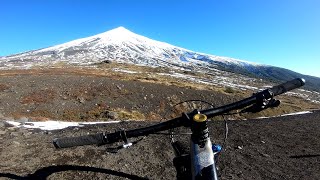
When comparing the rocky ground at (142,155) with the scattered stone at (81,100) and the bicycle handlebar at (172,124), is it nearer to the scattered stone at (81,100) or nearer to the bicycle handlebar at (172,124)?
the scattered stone at (81,100)

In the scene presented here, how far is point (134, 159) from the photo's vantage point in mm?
13680

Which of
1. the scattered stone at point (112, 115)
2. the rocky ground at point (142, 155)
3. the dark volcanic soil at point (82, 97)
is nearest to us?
the rocky ground at point (142, 155)

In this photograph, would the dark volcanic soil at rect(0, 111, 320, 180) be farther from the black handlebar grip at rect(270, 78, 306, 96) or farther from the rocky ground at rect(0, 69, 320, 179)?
the black handlebar grip at rect(270, 78, 306, 96)

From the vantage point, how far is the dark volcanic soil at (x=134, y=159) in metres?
12.2

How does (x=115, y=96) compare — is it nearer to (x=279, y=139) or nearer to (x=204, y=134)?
(x=279, y=139)

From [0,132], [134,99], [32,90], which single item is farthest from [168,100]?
[0,132]

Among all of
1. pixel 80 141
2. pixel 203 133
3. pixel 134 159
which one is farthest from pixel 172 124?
pixel 134 159

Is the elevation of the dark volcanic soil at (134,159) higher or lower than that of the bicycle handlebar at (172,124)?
lower

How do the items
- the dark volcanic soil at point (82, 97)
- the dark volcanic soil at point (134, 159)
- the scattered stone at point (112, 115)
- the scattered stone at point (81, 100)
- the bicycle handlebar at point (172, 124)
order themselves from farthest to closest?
the scattered stone at point (81, 100), the dark volcanic soil at point (82, 97), the scattered stone at point (112, 115), the dark volcanic soil at point (134, 159), the bicycle handlebar at point (172, 124)

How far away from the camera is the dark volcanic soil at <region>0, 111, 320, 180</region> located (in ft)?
40.1

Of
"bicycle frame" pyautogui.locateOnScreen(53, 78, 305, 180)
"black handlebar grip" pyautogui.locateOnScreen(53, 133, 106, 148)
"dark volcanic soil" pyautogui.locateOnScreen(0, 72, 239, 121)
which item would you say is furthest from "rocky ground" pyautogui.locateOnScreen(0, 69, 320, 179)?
"bicycle frame" pyautogui.locateOnScreen(53, 78, 305, 180)

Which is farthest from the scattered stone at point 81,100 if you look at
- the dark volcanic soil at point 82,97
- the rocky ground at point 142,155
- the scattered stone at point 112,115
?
the scattered stone at point 112,115

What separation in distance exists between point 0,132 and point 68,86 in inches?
953

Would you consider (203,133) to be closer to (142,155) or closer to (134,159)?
(134,159)
